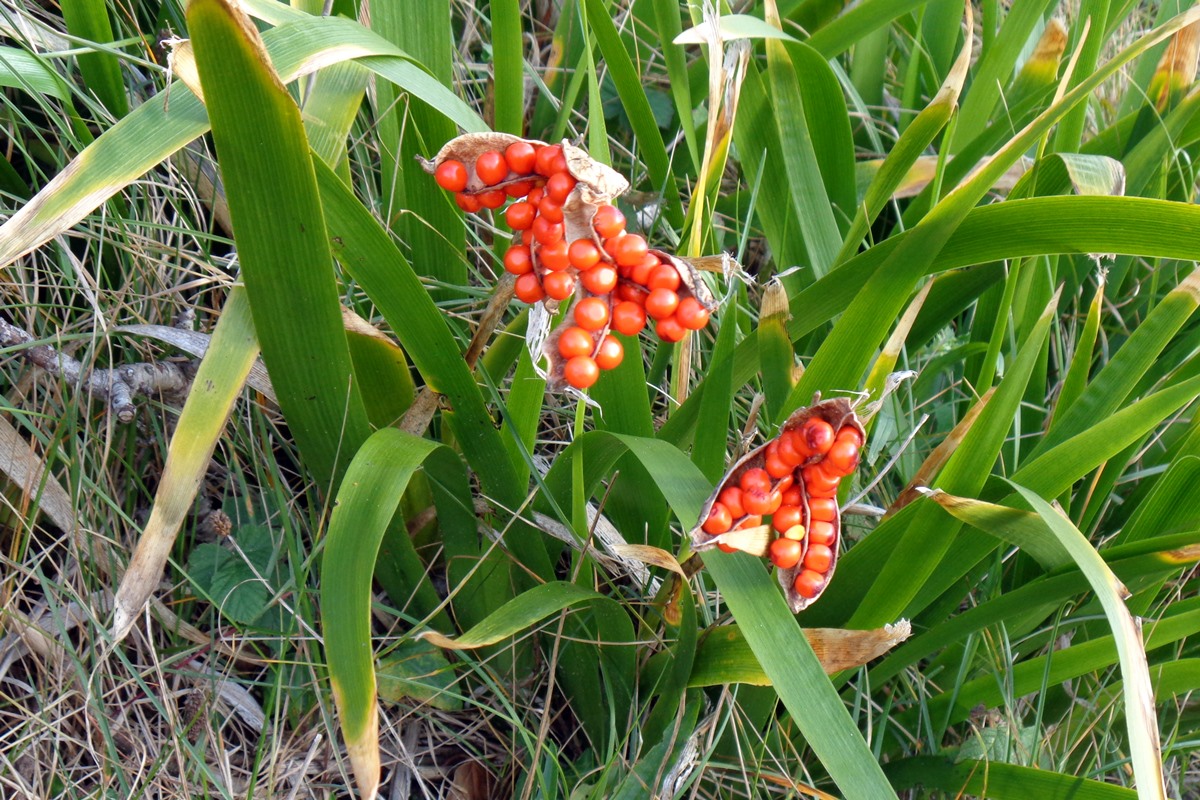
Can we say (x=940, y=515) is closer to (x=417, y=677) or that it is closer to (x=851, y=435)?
(x=851, y=435)

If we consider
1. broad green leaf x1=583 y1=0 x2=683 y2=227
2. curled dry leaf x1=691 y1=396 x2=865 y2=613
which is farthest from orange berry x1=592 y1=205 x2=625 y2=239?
broad green leaf x1=583 y1=0 x2=683 y2=227

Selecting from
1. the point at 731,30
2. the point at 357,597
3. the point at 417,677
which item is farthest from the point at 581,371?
the point at 417,677

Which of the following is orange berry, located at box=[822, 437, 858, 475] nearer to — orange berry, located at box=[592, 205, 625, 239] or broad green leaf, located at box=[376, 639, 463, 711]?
orange berry, located at box=[592, 205, 625, 239]

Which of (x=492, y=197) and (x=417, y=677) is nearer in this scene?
(x=492, y=197)

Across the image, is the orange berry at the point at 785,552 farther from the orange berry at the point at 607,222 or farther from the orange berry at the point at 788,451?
the orange berry at the point at 607,222

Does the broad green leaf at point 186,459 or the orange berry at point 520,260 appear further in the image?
the broad green leaf at point 186,459

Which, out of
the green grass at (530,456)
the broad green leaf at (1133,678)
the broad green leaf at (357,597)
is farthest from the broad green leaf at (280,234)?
the broad green leaf at (1133,678)

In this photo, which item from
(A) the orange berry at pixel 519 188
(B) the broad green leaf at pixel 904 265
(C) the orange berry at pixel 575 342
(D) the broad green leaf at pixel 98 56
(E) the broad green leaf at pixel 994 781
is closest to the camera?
(C) the orange berry at pixel 575 342
